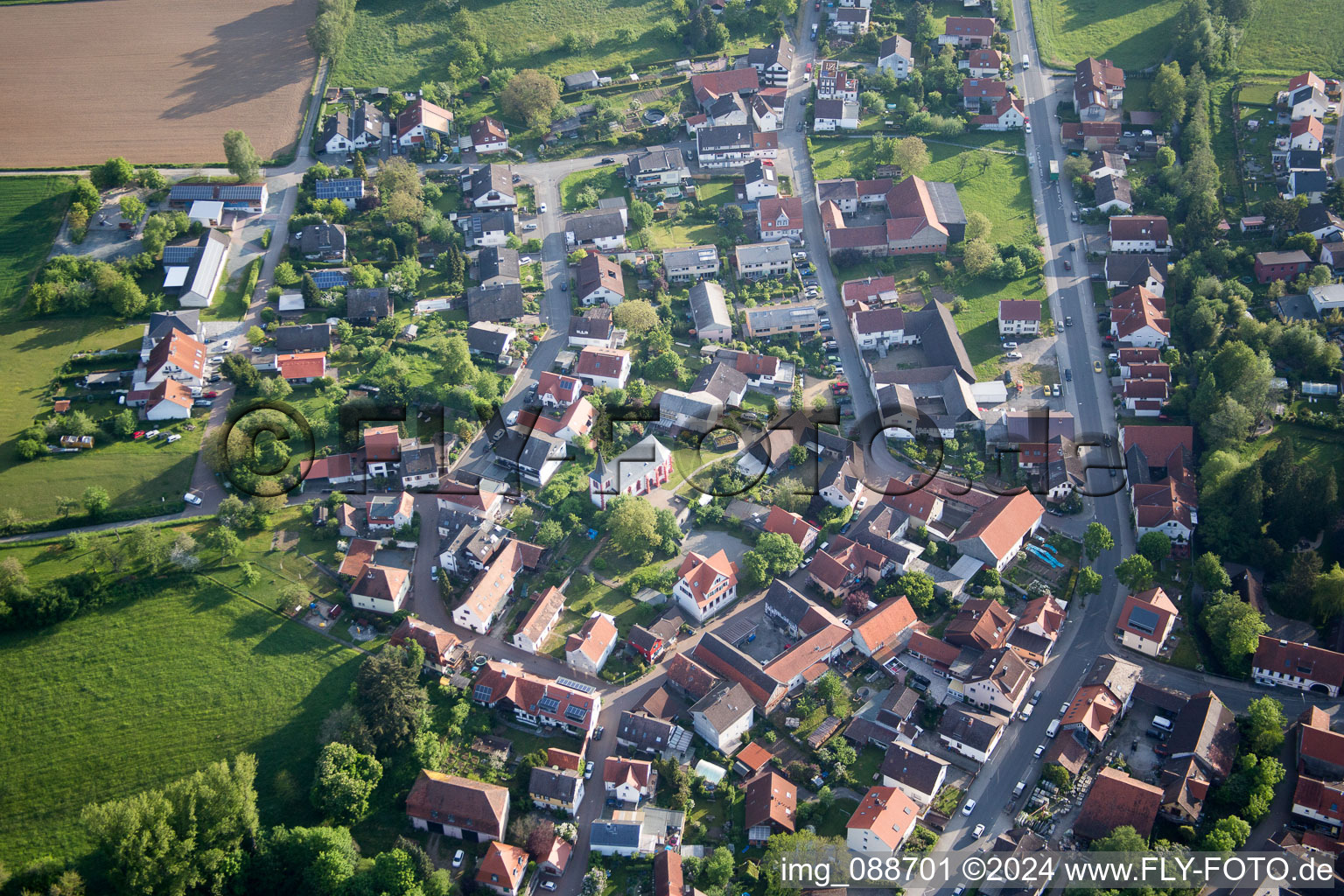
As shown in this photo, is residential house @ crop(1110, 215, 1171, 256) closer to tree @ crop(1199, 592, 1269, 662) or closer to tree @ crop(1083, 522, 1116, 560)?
tree @ crop(1083, 522, 1116, 560)

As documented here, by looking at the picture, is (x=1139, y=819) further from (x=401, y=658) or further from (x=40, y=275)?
(x=40, y=275)

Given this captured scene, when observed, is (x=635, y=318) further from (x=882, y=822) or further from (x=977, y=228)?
(x=882, y=822)

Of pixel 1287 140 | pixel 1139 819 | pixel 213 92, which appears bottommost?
pixel 1139 819

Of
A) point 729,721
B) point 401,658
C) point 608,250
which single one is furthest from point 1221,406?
point 401,658

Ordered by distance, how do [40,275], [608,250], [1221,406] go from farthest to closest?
[608,250]
[40,275]
[1221,406]

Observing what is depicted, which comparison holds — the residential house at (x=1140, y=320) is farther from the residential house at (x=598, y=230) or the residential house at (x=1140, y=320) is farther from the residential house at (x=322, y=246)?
the residential house at (x=322, y=246)

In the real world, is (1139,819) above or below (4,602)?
below

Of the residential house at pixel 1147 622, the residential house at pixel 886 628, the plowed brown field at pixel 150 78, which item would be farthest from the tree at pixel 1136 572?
the plowed brown field at pixel 150 78
